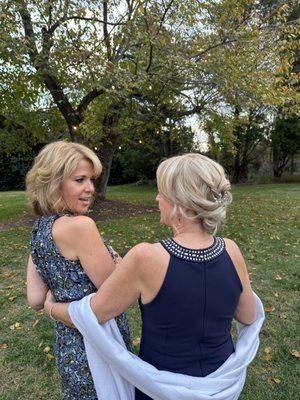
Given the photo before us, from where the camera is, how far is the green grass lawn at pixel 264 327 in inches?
119

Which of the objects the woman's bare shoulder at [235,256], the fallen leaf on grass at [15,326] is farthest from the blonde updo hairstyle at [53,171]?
the fallen leaf on grass at [15,326]

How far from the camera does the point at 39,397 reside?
9.55 ft

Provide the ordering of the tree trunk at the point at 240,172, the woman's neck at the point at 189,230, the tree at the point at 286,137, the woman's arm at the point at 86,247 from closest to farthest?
1. the woman's neck at the point at 189,230
2. the woman's arm at the point at 86,247
3. the tree at the point at 286,137
4. the tree trunk at the point at 240,172

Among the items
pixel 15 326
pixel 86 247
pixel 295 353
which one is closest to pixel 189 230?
pixel 86 247

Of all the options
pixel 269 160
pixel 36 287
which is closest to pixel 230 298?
pixel 36 287

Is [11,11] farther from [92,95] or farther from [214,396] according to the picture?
[214,396]

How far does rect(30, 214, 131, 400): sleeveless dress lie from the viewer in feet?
5.16

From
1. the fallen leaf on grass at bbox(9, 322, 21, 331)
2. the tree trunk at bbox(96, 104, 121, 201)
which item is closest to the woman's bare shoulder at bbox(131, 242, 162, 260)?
the fallen leaf on grass at bbox(9, 322, 21, 331)

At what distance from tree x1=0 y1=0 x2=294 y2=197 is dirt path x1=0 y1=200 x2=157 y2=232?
256cm

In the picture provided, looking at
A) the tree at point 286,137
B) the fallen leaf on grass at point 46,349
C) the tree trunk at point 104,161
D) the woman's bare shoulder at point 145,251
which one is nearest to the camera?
the woman's bare shoulder at point 145,251

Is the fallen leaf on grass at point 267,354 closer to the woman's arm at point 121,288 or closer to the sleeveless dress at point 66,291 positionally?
the sleeveless dress at point 66,291

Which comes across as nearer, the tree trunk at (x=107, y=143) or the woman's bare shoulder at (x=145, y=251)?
the woman's bare shoulder at (x=145, y=251)

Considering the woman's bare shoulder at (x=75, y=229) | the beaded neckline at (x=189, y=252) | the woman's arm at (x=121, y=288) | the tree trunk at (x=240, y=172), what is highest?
the woman's bare shoulder at (x=75, y=229)

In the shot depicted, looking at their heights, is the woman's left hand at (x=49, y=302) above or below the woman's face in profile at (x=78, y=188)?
below
